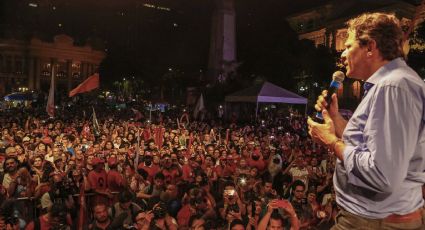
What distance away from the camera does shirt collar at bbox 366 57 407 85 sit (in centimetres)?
159

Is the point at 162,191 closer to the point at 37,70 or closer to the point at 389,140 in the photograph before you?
the point at 389,140

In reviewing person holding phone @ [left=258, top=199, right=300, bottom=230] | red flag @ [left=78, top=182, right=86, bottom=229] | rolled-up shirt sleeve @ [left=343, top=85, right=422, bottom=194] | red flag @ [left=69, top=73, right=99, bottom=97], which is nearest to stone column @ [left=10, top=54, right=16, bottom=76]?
red flag @ [left=69, top=73, right=99, bottom=97]

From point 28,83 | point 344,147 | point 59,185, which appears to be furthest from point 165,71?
point 344,147

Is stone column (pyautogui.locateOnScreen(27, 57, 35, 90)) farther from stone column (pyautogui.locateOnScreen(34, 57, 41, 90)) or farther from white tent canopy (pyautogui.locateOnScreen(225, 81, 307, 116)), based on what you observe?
white tent canopy (pyautogui.locateOnScreen(225, 81, 307, 116))

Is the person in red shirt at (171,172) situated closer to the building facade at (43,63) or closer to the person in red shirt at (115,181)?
the person in red shirt at (115,181)

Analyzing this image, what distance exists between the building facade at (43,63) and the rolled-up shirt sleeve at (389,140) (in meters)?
69.8

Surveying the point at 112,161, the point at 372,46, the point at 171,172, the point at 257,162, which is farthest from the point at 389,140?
the point at 257,162

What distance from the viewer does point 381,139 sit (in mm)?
1454

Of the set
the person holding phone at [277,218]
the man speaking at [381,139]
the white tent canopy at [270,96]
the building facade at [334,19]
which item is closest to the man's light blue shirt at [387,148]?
the man speaking at [381,139]

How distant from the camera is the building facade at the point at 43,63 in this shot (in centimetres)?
6931

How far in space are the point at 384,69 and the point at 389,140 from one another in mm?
309

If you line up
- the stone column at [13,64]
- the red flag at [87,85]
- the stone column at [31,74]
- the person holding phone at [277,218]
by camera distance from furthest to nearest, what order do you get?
the stone column at [31,74]
the stone column at [13,64]
the red flag at [87,85]
the person holding phone at [277,218]

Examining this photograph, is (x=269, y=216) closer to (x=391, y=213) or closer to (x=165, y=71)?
(x=391, y=213)

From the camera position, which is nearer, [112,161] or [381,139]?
[381,139]
